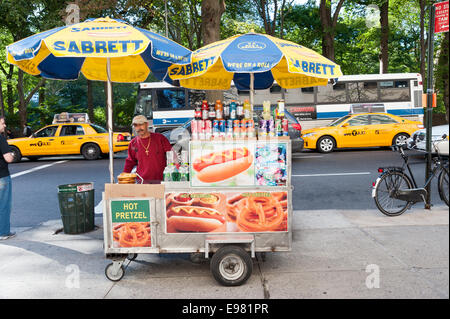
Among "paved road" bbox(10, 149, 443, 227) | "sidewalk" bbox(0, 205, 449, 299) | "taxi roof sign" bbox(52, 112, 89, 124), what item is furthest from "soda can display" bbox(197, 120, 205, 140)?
"taxi roof sign" bbox(52, 112, 89, 124)

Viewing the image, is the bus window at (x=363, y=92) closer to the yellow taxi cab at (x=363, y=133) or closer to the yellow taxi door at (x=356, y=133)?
the yellow taxi cab at (x=363, y=133)

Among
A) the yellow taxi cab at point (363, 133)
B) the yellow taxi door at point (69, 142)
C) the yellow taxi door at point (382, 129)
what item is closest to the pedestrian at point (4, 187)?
the yellow taxi door at point (69, 142)

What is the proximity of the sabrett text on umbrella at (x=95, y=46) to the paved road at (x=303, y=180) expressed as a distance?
13.9ft

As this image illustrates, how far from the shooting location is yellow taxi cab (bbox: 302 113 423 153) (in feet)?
55.1

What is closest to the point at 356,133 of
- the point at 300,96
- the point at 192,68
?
the point at 300,96

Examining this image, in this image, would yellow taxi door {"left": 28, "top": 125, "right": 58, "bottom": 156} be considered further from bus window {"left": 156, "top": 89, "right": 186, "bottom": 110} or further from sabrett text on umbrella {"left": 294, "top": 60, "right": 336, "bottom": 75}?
sabrett text on umbrella {"left": 294, "top": 60, "right": 336, "bottom": 75}

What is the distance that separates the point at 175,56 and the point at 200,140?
1.17 meters

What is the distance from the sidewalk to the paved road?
1.69m

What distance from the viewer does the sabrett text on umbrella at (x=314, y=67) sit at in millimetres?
5105

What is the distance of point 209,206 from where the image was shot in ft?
15.3

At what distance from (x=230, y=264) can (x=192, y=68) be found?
8.33ft

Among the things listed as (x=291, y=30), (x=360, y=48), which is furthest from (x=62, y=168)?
(x=360, y=48)

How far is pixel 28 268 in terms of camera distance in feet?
17.0
